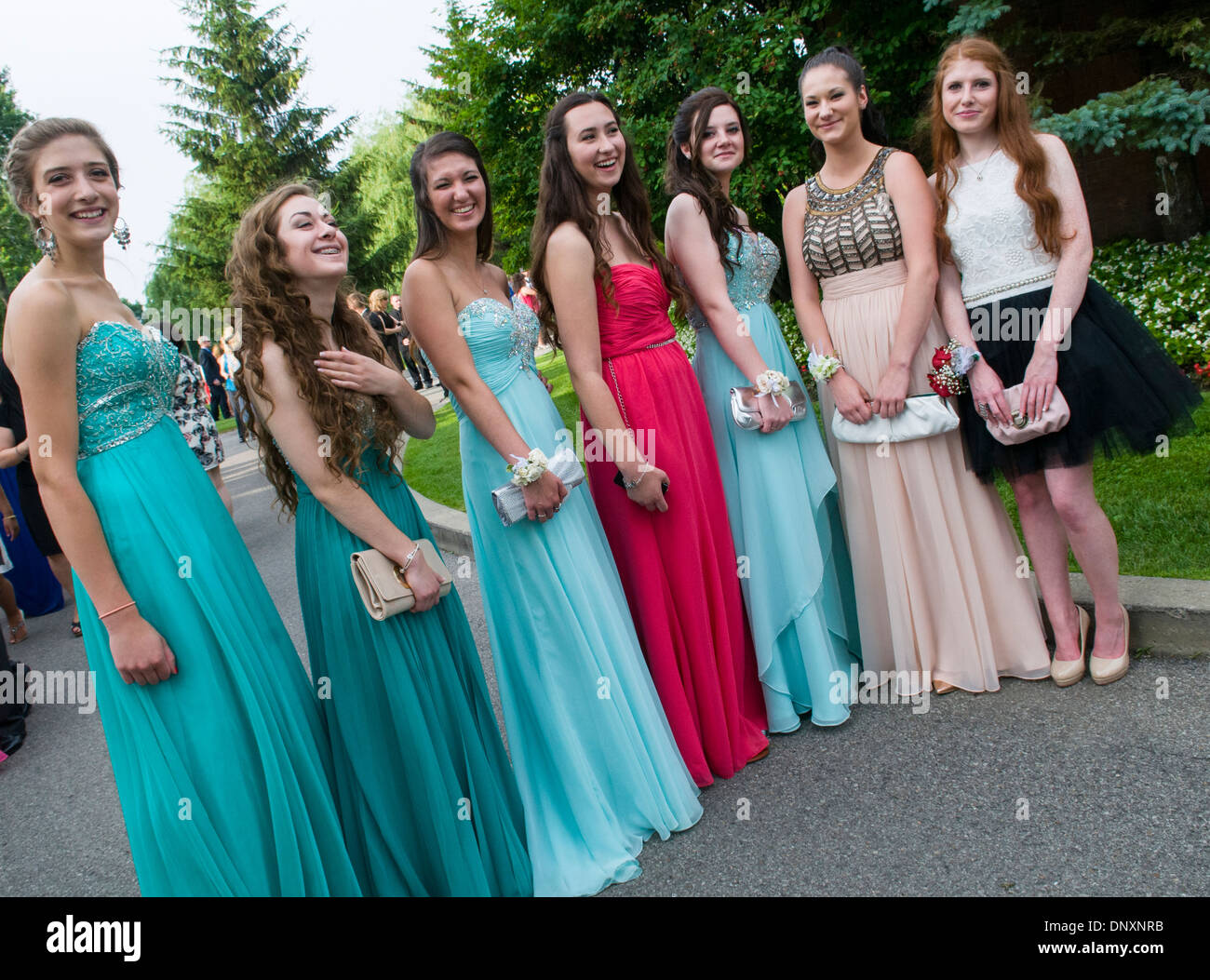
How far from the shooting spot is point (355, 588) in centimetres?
290

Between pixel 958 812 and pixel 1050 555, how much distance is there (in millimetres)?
1307

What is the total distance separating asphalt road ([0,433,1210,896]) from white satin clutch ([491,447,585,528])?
1.27 metres

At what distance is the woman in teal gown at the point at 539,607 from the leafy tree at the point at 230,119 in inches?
1303

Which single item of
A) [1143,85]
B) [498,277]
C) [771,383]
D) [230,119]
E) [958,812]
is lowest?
[958,812]

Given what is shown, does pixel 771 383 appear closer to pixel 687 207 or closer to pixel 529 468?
pixel 687 207

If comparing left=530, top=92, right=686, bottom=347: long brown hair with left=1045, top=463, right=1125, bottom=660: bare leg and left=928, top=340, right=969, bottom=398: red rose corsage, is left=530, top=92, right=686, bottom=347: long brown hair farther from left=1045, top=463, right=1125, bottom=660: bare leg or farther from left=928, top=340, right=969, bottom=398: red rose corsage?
left=1045, top=463, right=1125, bottom=660: bare leg

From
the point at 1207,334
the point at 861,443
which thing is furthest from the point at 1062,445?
the point at 1207,334

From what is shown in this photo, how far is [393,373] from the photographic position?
Answer: 9.85 ft

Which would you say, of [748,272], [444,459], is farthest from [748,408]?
[444,459]

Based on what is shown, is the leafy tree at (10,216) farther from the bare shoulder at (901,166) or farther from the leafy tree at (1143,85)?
the bare shoulder at (901,166)

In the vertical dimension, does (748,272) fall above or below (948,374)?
above

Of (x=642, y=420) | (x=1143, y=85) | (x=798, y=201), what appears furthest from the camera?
(x=1143, y=85)

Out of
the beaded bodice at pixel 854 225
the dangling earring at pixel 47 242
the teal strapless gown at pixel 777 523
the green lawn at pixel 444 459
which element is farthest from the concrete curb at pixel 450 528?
the dangling earring at pixel 47 242

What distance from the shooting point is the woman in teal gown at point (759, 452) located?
12.5 ft
